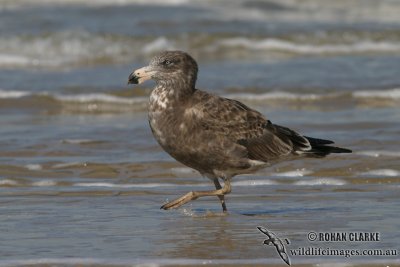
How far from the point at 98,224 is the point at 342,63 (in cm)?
981

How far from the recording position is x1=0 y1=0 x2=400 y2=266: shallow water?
255 inches

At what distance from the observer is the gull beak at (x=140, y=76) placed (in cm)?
734

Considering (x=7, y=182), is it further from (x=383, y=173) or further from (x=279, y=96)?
(x=279, y=96)

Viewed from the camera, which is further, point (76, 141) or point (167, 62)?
point (76, 141)

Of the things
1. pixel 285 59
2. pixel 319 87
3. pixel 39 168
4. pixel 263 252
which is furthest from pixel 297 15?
pixel 263 252

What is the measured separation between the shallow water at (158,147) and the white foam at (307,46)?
4 cm

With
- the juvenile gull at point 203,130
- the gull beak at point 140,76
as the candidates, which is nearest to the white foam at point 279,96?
the juvenile gull at point 203,130

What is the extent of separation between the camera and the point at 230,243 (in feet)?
20.8

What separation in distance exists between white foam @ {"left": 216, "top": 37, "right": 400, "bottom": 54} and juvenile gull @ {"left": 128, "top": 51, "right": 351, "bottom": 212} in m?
10.4

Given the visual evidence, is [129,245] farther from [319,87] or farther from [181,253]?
[319,87]

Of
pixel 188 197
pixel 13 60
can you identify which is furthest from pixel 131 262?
pixel 13 60

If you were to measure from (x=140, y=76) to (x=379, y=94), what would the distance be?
6.18m

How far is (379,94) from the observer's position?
42.7 ft

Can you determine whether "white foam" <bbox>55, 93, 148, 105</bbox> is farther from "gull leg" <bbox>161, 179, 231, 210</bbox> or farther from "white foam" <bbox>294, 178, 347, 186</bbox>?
"gull leg" <bbox>161, 179, 231, 210</bbox>
